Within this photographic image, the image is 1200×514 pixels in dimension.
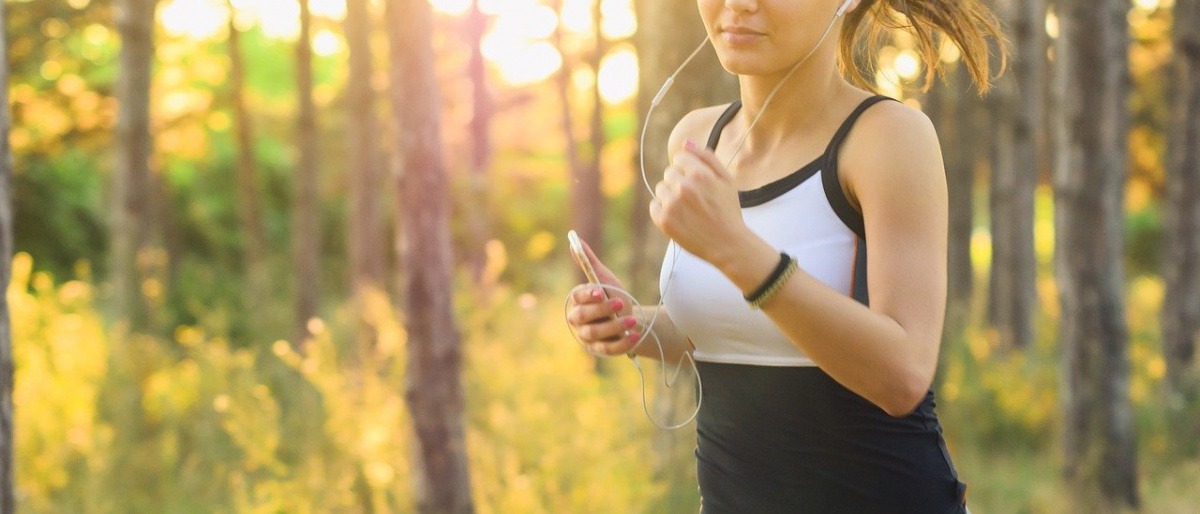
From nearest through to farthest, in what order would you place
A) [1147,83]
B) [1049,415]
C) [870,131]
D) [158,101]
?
[870,131] < [1049,415] < [158,101] < [1147,83]

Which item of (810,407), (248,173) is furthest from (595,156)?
(810,407)

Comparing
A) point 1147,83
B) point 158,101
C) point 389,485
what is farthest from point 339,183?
point 389,485

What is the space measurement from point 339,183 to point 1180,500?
74.2ft

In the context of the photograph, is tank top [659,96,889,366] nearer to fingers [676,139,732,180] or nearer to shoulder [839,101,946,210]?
shoulder [839,101,946,210]

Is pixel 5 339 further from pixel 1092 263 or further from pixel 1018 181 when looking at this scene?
pixel 1018 181

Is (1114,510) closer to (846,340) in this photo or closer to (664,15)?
(664,15)

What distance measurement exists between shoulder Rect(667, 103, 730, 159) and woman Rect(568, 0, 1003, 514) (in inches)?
4.2

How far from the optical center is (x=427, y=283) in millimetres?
5789

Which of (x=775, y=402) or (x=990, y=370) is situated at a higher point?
(x=775, y=402)

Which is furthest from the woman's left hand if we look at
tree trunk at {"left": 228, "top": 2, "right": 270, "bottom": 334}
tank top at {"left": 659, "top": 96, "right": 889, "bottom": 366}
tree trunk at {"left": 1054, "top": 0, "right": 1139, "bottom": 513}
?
tree trunk at {"left": 228, "top": 2, "right": 270, "bottom": 334}

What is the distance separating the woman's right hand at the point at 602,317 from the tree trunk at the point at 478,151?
1200 centimetres

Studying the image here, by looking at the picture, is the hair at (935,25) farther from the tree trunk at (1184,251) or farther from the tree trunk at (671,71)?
the tree trunk at (1184,251)

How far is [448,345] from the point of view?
231 inches

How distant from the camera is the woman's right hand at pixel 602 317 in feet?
6.78
